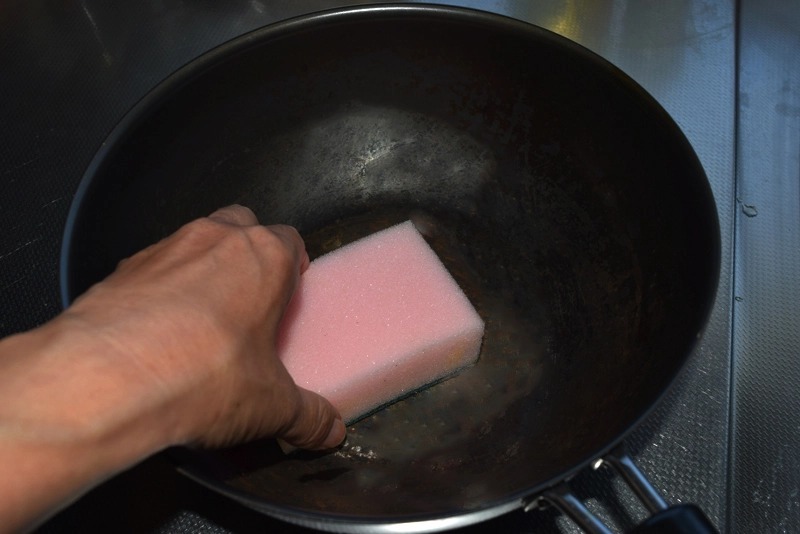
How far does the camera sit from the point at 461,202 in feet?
3.98

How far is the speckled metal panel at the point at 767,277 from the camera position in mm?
948

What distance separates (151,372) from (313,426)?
0.26 metres

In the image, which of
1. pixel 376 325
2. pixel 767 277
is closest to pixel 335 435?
pixel 376 325

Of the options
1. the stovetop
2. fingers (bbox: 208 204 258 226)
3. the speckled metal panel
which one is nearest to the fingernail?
the stovetop

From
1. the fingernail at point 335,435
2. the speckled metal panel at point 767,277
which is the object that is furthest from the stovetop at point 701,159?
the fingernail at point 335,435

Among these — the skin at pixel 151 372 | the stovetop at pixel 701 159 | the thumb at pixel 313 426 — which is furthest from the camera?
the stovetop at pixel 701 159

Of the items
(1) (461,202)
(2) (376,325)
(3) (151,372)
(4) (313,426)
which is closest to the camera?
(3) (151,372)

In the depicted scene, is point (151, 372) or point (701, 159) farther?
point (701, 159)

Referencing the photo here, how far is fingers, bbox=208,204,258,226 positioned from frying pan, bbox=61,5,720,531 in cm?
15

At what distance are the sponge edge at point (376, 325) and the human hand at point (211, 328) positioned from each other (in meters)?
0.15

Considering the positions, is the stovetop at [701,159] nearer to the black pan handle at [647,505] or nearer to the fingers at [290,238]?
the black pan handle at [647,505]

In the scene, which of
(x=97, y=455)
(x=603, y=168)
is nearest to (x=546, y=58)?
(x=603, y=168)

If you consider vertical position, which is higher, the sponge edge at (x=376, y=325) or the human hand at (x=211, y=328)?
the human hand at (x=211, y=328)

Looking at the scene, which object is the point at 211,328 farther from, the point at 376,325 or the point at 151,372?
the point at 376,325
